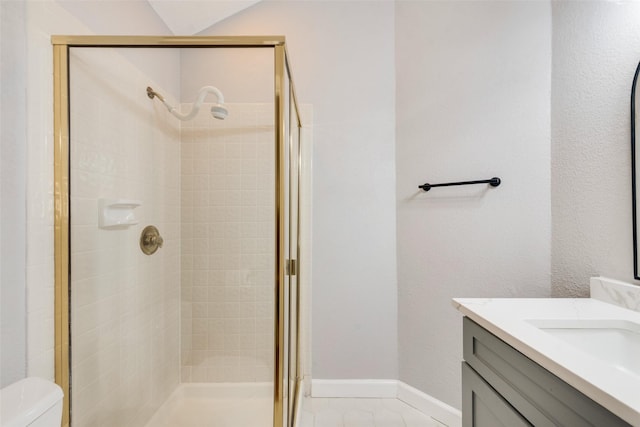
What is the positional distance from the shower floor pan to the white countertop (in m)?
0.88

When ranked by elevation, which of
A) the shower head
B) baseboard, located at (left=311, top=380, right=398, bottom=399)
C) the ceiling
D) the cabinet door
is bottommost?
baseboard, located at (left=311, top=380, right=398, bottom=399)

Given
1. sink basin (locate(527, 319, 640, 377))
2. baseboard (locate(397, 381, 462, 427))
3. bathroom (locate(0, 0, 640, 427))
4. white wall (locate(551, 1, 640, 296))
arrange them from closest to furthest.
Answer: sink basin (locate(527, 319, 640, 377))
bathroom (locate(0, 0, 640, 427))
white wall (locate(551, 1, 640, 296))
baseboard (locate(397, 381, 462, 427))

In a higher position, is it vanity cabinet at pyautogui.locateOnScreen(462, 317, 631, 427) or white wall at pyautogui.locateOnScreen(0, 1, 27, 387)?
white wall at pyautogui.locateOnScreen(0, 1, 27, 387)

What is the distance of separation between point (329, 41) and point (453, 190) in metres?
1.22

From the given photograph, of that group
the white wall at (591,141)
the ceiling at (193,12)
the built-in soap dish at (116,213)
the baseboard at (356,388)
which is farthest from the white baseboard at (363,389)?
the ceiling at (193,12)

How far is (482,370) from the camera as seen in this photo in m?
0.91

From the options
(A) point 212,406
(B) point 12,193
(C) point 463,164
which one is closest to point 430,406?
(A) point 212,406

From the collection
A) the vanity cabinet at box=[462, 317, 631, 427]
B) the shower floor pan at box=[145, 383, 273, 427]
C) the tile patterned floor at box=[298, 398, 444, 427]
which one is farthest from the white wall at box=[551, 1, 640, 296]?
the shower floor pan at box=[145, 383, 273, 427]

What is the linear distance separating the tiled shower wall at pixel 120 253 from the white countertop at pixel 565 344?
3.91 feet

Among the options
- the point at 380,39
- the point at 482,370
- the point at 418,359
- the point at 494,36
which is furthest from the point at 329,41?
the point at 418,359

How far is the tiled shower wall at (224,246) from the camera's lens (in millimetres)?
1158

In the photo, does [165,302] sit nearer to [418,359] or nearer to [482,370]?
[482,370]

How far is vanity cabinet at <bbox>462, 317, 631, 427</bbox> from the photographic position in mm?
581

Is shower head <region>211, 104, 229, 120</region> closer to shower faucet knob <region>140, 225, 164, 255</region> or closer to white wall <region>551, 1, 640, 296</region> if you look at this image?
shower faucet knob <region>140, 225, 164, 255</region>
